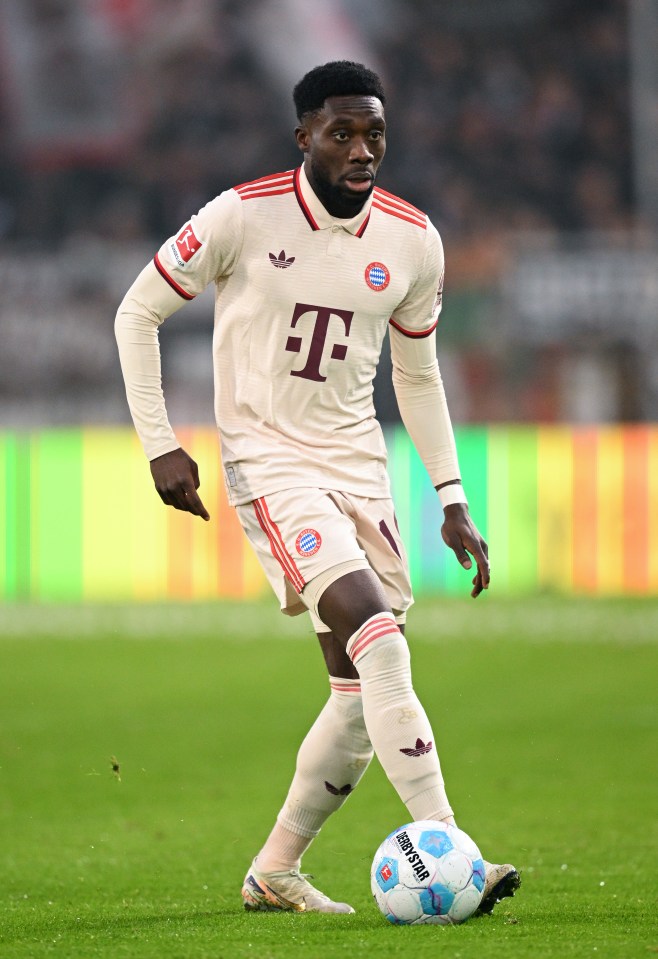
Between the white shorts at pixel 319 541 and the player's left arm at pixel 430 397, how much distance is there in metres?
0.21

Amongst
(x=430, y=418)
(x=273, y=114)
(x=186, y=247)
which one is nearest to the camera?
(x=186, y=247)

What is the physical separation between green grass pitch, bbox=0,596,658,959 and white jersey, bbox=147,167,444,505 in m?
1.19

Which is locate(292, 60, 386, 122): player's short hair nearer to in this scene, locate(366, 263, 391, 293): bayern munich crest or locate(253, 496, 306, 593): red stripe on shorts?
locate(366, 263, 391, 293): bayern munich crest

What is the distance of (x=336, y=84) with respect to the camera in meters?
4.21

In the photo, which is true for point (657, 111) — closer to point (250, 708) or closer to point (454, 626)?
point (454, 626)

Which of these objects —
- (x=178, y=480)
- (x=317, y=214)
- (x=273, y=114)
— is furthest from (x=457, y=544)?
(x=273, y=114)

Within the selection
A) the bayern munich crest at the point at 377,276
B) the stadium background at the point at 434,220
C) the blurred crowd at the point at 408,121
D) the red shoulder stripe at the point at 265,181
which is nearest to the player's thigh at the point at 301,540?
the bayern munich crest at the point at 377,276

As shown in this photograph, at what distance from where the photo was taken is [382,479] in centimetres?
446

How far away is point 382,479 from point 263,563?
0.40 m

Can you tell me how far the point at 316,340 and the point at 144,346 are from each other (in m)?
0.46

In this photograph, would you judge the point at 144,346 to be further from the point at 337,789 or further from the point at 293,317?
the point at 337,789

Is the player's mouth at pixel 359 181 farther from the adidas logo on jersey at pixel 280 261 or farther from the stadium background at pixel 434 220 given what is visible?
the stadium background at pixel 434 220

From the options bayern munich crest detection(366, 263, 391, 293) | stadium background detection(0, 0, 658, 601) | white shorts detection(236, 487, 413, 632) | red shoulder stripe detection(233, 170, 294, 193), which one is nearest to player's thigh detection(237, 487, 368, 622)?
white shorts detection(236, 487, 413, 632)

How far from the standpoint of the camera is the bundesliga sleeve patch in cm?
425
